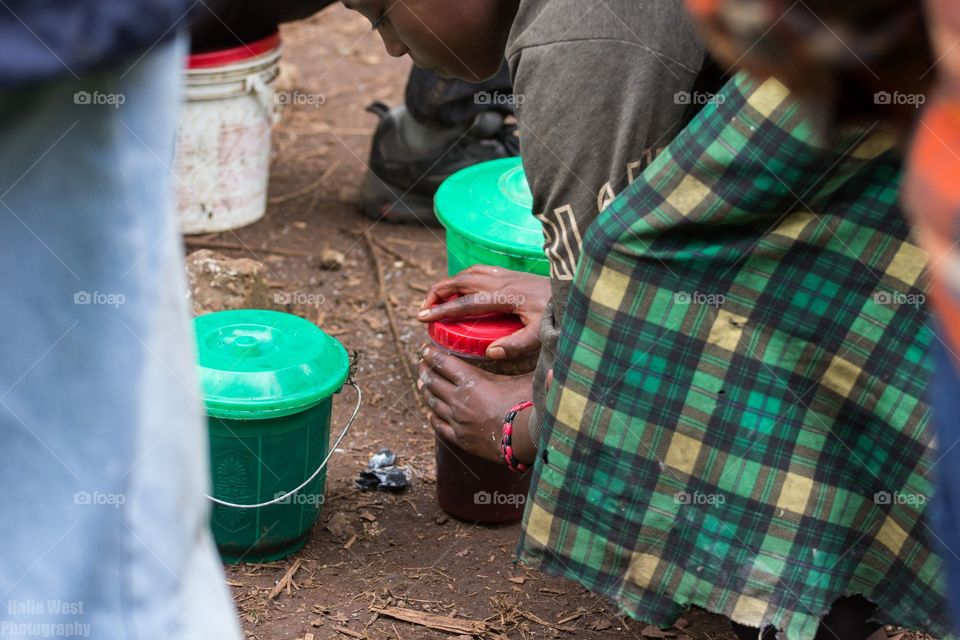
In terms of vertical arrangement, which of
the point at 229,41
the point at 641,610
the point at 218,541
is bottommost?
the point at 218,541

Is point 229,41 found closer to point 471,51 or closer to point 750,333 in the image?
point 471,51

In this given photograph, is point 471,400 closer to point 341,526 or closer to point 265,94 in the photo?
point 341,526

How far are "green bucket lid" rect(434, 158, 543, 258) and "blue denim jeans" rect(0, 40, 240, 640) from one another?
5.09ft

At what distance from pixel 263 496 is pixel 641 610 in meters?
0.80

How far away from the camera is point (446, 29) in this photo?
2.15 metres

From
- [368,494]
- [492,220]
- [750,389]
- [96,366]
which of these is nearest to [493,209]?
[492,220]

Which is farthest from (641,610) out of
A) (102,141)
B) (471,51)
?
(102,141)

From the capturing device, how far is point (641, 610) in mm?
1913

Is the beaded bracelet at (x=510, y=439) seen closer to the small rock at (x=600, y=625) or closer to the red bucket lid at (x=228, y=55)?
the small rock at (x=600, y=625)

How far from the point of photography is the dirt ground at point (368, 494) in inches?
90.3

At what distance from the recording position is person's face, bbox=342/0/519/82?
83.4 inches

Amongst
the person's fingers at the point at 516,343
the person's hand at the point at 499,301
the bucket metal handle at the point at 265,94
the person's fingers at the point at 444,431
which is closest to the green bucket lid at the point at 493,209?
the person's hand at the point at 499,301

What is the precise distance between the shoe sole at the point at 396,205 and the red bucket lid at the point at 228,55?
0.63m

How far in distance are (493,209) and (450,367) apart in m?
0.46
